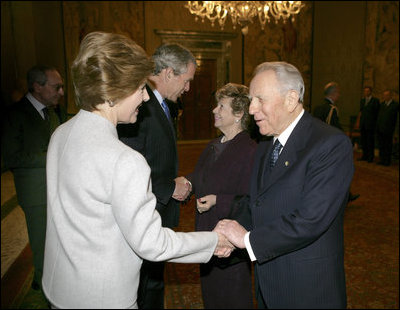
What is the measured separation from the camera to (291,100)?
170cm

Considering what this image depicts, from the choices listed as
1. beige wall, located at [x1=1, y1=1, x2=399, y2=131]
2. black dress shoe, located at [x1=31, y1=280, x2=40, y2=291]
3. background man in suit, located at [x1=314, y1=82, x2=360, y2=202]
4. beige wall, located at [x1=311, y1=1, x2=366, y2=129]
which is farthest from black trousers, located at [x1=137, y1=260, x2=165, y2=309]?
beige wall, located at [x1=311, y1=1, x2=366, y2=129]

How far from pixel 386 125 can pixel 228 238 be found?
8.62 metres

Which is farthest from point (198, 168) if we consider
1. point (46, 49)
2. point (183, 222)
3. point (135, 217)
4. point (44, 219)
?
point (46, 49)

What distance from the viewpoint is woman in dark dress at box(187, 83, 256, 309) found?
236cm

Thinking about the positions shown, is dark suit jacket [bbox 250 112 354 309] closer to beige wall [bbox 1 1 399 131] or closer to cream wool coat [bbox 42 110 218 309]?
cream wool coat [bbox 42 110 218 309]

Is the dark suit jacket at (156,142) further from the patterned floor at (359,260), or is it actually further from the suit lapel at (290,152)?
the suit lapel at (290,152)

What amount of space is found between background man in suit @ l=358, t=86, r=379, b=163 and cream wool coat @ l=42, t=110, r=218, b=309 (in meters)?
9.46

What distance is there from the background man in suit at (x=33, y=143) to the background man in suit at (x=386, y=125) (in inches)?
331

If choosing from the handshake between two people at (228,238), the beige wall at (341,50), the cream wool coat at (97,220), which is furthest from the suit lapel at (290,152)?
the beige wall at (341,50)

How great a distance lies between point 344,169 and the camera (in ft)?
5.15

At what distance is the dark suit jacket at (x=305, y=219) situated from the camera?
1.57 m

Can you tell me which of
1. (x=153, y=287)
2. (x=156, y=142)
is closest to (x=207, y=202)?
(x=156, y=142)

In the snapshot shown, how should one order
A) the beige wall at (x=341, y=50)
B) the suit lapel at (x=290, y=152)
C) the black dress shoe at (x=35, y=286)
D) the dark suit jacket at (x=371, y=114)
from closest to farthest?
the suit lapel at (x=290, y=152)
the black dress shoe at (x=35, y=286)
the dark suit jacket at (x=371, y=114)
the beige wall at (x=341, y=50)

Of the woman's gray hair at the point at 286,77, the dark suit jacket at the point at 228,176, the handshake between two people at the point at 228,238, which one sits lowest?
the handshake between two people at the point at 228,238
